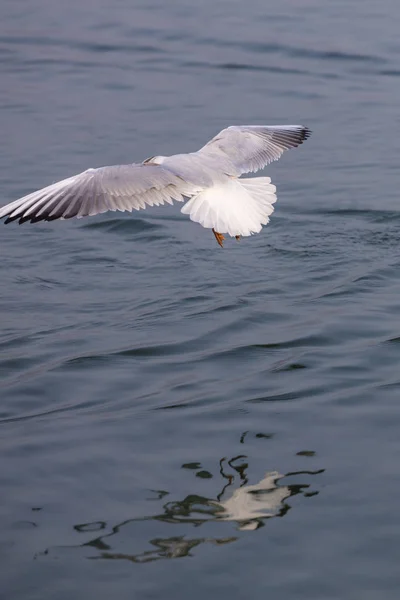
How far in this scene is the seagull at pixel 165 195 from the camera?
556 centimetres

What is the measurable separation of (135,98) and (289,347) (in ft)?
18.6

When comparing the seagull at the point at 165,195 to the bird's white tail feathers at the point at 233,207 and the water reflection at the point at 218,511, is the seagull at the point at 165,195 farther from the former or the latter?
the water reflection at the point at 218,511

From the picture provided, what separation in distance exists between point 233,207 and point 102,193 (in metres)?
0.64

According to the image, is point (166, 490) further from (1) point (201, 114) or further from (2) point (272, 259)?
(1) point (201, 114)

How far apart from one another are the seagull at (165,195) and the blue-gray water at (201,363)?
684mm

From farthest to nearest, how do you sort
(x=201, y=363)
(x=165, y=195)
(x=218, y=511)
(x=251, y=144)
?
(x=251, y=144) < (x=165, y=195) < (x=201, y=363) < (x=218, y=511)

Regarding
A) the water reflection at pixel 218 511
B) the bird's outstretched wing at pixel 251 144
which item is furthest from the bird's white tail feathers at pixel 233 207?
the water reflection at pixel 218 511

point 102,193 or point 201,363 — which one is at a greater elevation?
point 102,193

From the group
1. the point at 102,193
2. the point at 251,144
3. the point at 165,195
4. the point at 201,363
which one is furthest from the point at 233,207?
the point at 251,144

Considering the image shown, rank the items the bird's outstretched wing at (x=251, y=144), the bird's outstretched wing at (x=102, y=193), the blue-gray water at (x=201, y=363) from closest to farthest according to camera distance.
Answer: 1. the blue-gray water at (x=201, y=363)
2. the bird's outstretched wing at (x=102, y=193)
3. the bird's outstretched wing at (x=251, y=144)

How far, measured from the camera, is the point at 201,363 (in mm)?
5668

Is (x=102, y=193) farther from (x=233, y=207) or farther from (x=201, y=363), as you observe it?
(x=201, y=363)

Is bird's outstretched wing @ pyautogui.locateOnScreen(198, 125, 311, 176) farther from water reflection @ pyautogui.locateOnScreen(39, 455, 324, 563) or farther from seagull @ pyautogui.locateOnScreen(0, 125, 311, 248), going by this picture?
water reflection @ pyautogui.locateOnScreen(39, 455, 324, 563)

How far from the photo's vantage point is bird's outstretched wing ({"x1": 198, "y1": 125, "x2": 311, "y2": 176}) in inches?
255
